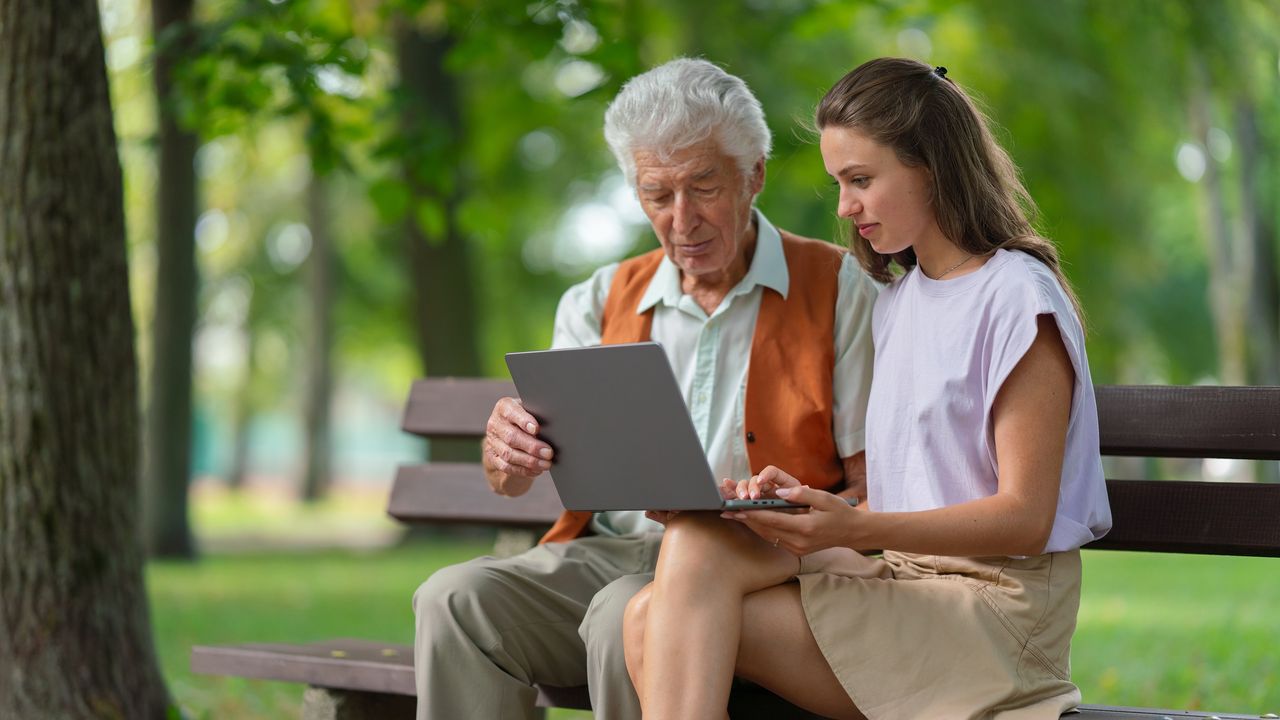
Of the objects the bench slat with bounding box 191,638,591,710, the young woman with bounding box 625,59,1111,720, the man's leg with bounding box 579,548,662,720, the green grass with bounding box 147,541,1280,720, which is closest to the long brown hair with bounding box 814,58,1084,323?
the young woman with bounding box 625,59,1111,720

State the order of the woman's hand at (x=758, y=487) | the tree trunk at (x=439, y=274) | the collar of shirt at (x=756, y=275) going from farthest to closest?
the tree trunk at (x=439, y=274)
the collar of shirt at (x=756, y=275)
the woman's hand at (x=758, y=487)

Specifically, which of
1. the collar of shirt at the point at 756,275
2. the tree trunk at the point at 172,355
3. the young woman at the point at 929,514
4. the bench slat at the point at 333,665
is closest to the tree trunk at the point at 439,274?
the tree trunk at the point at 172,355

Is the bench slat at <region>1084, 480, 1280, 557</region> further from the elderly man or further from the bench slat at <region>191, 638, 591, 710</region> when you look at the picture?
the bench slat at <region>191, 638, 591, 710</region>

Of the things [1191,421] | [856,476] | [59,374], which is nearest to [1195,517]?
[1191,421]

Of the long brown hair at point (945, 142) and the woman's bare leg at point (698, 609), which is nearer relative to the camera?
the woman's bare leg at point (698, 609)

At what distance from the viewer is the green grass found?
17.7ft

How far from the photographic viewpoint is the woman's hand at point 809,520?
2424 millimetres

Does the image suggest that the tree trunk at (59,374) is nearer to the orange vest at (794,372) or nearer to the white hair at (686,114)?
the orange vest at (794,372)

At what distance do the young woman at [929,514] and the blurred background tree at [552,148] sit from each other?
0.34 metres

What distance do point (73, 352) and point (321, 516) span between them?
17.1 m

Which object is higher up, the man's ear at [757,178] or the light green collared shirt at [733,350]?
the man's ear at [757,178]

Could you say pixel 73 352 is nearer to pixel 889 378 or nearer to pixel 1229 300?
A: pixel 889 378

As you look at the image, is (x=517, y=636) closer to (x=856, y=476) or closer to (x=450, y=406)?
(x=856, y=476)

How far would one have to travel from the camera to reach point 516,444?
9.39ft
